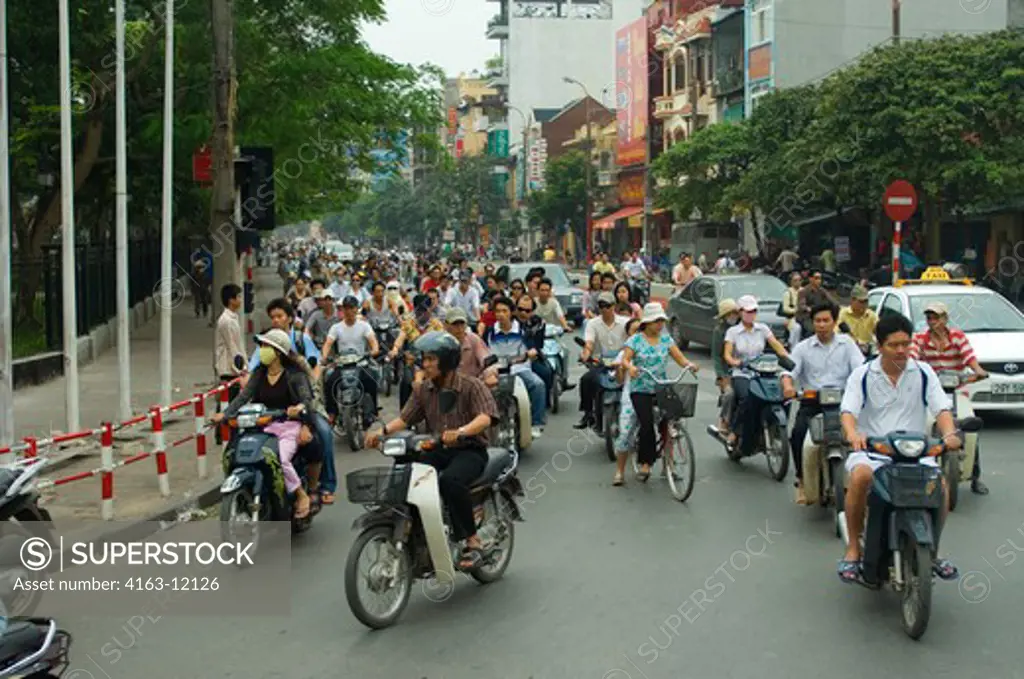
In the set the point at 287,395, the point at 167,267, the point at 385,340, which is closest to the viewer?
the point at 287,395

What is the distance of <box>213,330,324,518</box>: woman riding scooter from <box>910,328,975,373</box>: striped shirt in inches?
202

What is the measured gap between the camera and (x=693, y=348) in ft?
79.6

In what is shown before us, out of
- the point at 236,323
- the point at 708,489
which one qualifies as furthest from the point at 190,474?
the point at 708,489

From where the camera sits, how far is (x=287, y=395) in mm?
9125

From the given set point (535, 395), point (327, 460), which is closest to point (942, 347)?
point (535, 395)

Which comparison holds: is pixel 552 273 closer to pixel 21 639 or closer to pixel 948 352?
pixel 948 352

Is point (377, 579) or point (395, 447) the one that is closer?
point (377, 579)

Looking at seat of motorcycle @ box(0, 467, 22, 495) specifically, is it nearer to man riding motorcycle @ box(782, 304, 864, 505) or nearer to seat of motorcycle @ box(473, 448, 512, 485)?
seat of motorcycle @ box(473, 448, 512, 485)

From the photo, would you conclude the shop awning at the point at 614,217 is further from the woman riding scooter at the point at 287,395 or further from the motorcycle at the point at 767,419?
the woman riding scooter at the point at 287,395

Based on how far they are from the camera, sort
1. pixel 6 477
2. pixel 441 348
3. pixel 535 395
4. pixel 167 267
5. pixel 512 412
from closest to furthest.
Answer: pixel 6 477 < pixel 441 348 < pixel 512 412 < pixel 535 395 < pixel 167 267

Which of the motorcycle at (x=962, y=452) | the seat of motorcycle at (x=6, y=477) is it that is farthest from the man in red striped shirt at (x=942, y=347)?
the seat of motorcycle at (x=6, y=477)

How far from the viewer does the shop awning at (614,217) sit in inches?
2618

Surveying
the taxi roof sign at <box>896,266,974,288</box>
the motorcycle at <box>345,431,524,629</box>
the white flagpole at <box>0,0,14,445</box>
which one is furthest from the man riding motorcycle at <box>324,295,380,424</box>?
the motorcycle at <box>345,431,524,629</box>

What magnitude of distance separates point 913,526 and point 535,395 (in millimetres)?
7045
